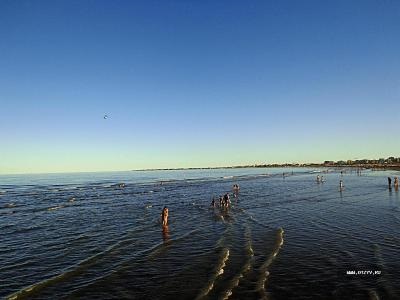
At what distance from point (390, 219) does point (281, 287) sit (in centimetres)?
1634

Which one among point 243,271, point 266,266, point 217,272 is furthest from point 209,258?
point 266,266

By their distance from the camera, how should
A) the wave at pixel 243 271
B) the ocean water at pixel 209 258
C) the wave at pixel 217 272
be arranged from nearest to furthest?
the wave at pixel 243 271 < the wave at pixel 217 272 < the ocean water at pixel 209 258

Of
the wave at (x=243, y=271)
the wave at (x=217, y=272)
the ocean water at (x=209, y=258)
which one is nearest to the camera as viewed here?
the wave at (x=243, y=271)

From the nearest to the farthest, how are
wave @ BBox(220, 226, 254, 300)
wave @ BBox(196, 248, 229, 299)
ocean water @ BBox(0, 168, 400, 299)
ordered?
wave @ BBox(220, 226, 254, 300), wave @ BBox(196, 248, 229, 299), ocean water @ BBox(0, 168, 400, 299)

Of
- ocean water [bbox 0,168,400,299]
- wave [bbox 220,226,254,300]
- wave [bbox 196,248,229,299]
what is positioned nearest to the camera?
wave [bbox 220,226,254,300]

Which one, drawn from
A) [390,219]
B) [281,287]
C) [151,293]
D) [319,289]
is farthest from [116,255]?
[390,219]

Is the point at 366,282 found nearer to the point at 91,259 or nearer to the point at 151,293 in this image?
the point at 151,293

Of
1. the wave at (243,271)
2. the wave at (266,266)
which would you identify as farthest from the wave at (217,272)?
the wave at (266,266)

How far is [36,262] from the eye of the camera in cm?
1664

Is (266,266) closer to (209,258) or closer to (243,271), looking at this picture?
(243,271)

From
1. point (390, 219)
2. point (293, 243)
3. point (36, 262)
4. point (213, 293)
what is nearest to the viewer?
point (213, 293)

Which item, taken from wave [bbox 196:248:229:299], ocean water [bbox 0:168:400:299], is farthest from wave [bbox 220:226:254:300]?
wave [bbox 196:248:229:299]

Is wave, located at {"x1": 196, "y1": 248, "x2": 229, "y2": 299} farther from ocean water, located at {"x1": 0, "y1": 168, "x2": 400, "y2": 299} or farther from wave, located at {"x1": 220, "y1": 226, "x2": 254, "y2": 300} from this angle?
wave, located at {"x1": 220, "y1": 226, "x2": 254, "y2": 300}

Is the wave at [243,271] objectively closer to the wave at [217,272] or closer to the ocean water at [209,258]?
the ocean water at [209,258]
